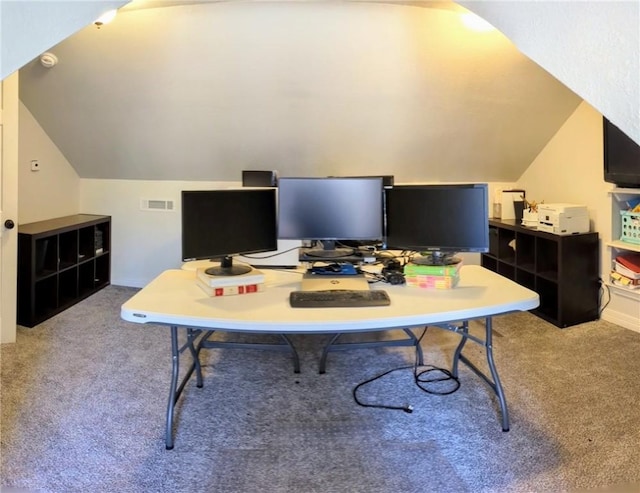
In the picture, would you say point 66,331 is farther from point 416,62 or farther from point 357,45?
point 416,62

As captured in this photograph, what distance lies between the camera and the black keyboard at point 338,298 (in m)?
1.79

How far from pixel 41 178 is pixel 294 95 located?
2.48 m

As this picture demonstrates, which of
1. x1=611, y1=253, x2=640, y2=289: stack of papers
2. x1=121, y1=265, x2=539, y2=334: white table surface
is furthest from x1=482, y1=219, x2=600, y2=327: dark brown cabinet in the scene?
x1=121, y1=265, x2=539, y2=334: white table surface

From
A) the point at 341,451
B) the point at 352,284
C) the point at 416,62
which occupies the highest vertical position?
the point at 416,62

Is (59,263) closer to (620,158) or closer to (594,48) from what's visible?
(594,48)

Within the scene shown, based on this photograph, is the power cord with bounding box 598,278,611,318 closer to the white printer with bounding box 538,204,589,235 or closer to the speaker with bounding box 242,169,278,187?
the white printer with bounding box 538,204,589,235

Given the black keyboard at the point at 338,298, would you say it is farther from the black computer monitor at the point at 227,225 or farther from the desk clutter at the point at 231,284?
the black computer monitor at the point at 227,225

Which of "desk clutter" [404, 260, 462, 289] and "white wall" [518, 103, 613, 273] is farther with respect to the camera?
"white wall" [518, 103, 613, 273]

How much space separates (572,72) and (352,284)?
4.31 ft

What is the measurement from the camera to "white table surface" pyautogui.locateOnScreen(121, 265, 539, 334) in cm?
163

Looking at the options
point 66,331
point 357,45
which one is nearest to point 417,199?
point 357,45

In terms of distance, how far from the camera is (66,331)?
334 cm

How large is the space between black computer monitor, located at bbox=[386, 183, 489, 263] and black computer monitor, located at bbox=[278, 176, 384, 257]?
8 centimetres

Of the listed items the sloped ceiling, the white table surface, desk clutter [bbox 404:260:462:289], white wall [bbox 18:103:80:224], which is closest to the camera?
the white table surface
